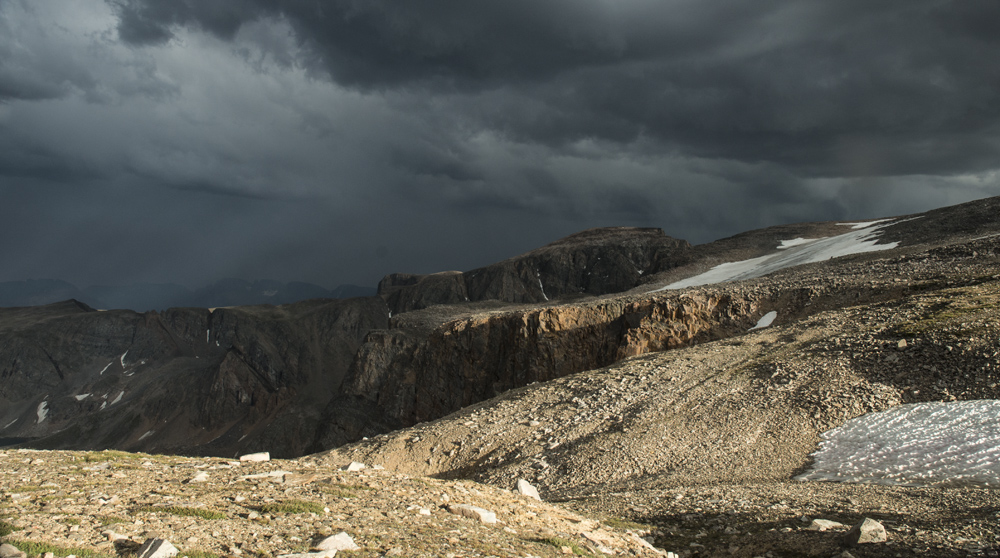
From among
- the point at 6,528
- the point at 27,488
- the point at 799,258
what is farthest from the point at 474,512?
the point at 799,258

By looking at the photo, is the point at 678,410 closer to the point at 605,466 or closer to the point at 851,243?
the point at 605,466

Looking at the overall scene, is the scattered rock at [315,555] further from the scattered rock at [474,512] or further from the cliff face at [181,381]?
the cliff face at [181,381]

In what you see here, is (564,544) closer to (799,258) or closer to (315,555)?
(315,555)

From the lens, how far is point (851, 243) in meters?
60.2

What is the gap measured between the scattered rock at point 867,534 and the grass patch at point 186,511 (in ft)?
34.0

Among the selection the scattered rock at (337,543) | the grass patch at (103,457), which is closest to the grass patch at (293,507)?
the scattered rock at (337,543)

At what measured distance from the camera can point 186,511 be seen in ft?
30.0

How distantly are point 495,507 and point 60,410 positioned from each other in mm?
211588

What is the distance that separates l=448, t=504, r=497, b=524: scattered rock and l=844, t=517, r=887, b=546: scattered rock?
239 inches

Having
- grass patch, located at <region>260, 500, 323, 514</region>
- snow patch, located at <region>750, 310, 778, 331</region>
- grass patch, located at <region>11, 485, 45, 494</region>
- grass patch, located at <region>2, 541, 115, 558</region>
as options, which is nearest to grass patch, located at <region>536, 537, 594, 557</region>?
grass patch, located at <region>260, 500, 323, 514</region>

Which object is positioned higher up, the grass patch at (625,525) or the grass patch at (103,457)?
the grass patch at (103,457)

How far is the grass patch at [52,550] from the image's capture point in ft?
23.6

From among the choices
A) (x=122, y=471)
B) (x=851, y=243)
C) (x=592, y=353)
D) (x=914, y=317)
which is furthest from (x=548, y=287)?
(x=122, y=471)

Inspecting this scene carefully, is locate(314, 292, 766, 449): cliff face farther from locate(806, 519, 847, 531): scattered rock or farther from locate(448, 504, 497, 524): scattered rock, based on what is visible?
locate(448, 504, 497, 524): scattered rock
